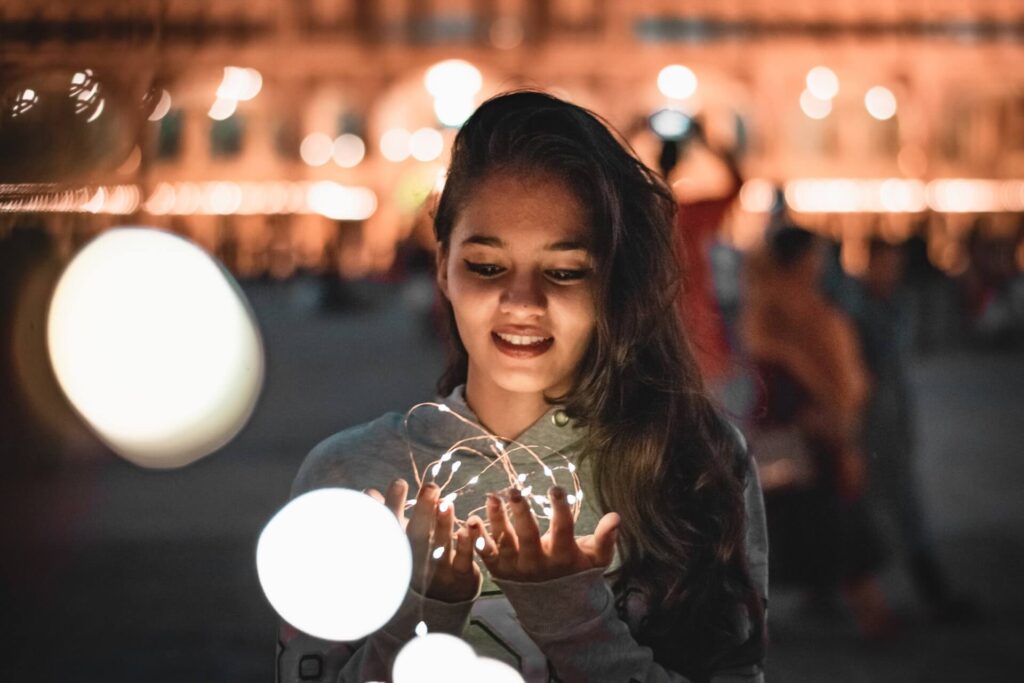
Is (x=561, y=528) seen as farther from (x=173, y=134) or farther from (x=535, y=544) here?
(x=173, y=134)

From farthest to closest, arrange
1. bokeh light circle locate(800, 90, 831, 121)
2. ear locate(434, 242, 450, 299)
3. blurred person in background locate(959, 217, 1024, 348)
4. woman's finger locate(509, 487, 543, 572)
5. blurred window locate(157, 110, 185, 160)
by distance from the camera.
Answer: bokeh light circle locate(800, 90, 831, 121) → blurred window locate(157, 110, 185, 160) → blurred person in background locate(959, 217, 1024, 348) → ear locate(434, 242, 450, 299) → woman's finger locate(509, 487, 543, 572)

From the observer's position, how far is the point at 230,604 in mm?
6430

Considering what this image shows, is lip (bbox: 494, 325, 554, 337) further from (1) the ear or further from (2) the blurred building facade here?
(2) the blurred building facade

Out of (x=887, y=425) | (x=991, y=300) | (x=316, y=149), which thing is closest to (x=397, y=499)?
(x=887, y=425)

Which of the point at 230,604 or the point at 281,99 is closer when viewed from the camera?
the point at 230,604

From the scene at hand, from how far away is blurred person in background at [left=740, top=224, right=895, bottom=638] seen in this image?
19.2ft

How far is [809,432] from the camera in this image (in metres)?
5.89

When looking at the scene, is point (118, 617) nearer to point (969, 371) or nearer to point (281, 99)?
point (969, 371)

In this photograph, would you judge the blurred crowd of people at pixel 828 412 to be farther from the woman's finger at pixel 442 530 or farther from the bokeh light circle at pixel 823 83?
the bokeh light circle at pixel 823 83

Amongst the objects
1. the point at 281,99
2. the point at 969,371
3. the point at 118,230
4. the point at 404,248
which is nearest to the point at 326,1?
the point at 281,99

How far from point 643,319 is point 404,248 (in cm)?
2446

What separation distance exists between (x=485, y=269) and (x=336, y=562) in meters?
0.48

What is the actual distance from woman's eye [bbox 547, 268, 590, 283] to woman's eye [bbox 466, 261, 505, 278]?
0.20ft

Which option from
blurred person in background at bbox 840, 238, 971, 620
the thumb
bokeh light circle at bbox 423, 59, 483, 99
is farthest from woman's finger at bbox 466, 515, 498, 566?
bokeh light circle at bbox 423, 59, 483, 99
